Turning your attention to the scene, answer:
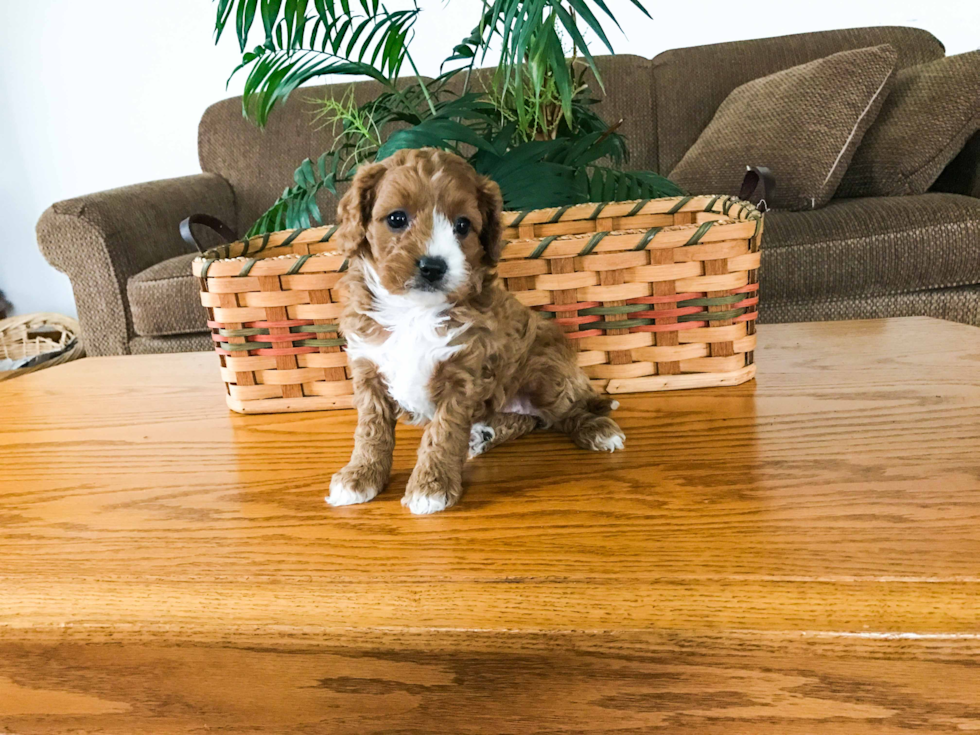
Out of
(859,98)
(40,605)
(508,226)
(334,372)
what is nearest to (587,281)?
(508,226)

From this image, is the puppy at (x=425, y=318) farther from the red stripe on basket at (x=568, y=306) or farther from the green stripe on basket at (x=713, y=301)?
the green stripe on basket at (x=713, y=301)

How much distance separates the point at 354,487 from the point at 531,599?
0.70ft

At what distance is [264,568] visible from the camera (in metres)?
0.54

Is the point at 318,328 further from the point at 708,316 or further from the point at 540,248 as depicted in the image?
the point at 708,316

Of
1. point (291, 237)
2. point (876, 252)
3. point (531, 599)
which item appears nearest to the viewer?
point (531, 599)

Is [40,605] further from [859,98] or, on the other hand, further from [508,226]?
[859,98]

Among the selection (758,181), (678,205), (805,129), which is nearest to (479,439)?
(678,205)

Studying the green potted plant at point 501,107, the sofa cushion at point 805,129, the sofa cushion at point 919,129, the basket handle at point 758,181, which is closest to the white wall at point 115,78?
the sofa cushion at point 805,129

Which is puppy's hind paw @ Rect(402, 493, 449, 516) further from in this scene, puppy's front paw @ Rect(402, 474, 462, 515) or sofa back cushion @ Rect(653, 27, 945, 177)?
sofa back cushion @ Rect(653, 27, 945, 177)

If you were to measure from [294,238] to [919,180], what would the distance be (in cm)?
175

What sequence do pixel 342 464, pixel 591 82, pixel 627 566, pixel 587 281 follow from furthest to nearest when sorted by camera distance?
pixel 591 82, pixel 587 281, pixel 342 464, pixel 627 566

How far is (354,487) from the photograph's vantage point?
642 millimetres

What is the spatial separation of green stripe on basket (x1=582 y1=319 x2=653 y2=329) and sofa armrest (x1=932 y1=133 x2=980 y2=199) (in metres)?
1.56

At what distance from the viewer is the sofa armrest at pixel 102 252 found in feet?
6.66
